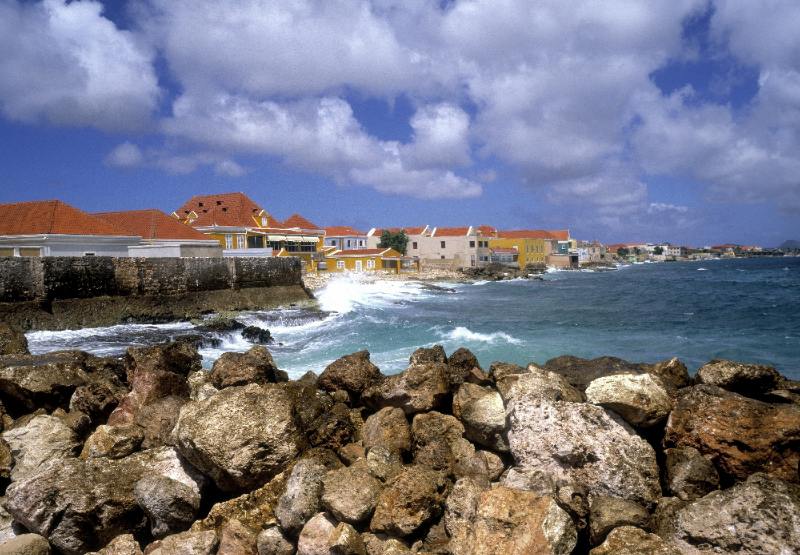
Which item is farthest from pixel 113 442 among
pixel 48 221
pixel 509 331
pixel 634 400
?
pixel 48 221

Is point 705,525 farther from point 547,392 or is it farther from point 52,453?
point 52,453

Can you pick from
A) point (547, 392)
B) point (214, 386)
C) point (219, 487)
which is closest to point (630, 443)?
point (547, 392)

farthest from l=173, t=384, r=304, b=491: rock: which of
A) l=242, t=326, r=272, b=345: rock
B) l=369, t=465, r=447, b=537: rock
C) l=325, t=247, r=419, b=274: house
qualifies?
l=325, t=247, r=419, b=274: house

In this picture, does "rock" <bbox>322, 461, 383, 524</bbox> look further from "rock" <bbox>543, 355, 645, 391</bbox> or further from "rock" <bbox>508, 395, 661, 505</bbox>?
"rock" <bbox>543, 355, 645, 391</bbox>

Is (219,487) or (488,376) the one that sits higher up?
(488,376)

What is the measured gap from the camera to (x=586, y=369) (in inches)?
291

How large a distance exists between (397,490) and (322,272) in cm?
5135

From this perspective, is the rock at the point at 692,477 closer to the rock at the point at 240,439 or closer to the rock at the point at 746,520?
the rock at the point at 746,520

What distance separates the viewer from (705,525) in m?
3.56

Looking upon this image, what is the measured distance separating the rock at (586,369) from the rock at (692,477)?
1.66 m

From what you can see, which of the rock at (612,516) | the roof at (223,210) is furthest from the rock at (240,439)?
the roof at (223,210)

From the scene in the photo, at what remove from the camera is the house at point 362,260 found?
5900cm

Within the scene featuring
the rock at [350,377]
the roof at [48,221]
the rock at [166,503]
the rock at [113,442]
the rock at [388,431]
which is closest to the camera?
the rock at [166,503]

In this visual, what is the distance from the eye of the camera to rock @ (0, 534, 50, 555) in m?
4.46
